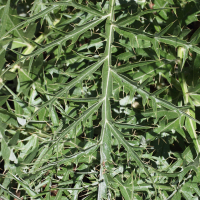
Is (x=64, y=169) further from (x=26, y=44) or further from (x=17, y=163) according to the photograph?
(x=26, y=44)

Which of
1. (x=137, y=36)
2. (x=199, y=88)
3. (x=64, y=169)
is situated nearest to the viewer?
(x=137, y=36)

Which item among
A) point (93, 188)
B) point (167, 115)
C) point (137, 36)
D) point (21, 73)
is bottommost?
point (93, 188)

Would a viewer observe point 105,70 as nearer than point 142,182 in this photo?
Yes

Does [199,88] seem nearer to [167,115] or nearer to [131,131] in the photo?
[167,115]

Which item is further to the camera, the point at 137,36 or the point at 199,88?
the point at 199,88

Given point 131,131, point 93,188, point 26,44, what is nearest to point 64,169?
point 93,188

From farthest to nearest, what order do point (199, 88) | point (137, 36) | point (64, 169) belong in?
point (64, 169) < point (199, 88) < point (137, 36)

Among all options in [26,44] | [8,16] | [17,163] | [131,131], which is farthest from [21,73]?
[131,131]

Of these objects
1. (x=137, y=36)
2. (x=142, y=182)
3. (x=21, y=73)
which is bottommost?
(x=142, y=182)

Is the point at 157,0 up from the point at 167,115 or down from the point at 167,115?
up
